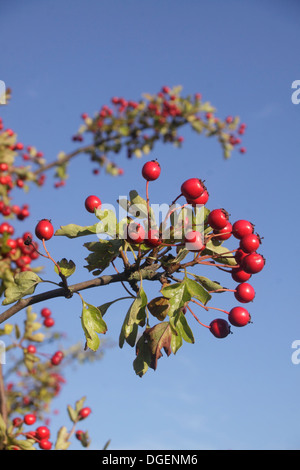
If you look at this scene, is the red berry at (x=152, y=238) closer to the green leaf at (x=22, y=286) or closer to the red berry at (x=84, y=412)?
the green leaf at (x=22, y=286)

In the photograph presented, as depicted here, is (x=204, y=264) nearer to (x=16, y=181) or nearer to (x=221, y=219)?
(x=221, y=219)

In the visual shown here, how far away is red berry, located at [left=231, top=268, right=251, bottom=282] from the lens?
6.91 ft

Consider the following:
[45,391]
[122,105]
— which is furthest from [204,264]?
[122,105]

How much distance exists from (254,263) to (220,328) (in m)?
0.35

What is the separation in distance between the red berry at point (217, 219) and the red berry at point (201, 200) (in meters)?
0.11

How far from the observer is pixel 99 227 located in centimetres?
191

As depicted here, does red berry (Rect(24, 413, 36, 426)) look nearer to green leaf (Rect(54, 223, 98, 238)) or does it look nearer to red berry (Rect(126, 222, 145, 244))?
green leaf (Rect(54, 223, 98, 238))

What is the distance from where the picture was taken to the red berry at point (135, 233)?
1.81 meters

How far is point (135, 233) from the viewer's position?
1823 mm

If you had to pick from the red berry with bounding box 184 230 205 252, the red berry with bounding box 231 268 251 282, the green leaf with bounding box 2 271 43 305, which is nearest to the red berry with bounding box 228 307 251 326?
the red berry with bounding box 231 268 251 282

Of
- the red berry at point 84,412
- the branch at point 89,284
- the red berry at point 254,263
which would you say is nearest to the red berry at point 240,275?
the red berry at point 254,263

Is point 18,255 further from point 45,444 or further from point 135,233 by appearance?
point 135,233

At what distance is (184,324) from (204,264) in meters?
0.29

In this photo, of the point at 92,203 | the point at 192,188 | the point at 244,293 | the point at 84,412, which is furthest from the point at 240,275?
the point at 84,412
